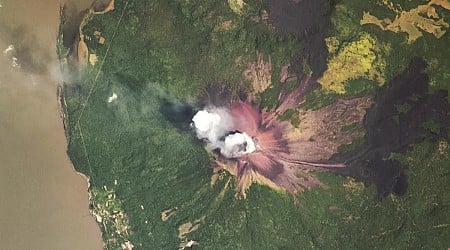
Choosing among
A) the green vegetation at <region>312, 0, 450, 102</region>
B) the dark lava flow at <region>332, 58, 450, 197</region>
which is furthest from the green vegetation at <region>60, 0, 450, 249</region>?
the dark lava flow at <region>332, 58, 450, 197</region>

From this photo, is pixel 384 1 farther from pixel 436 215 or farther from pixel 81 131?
pixel 81 131

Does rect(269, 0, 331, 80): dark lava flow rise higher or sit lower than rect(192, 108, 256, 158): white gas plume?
higher

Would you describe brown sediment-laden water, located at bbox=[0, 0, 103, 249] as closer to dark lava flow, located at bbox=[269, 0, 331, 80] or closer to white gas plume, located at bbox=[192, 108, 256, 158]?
white gas plume, located at bbox=[192, 108, 256, 158]

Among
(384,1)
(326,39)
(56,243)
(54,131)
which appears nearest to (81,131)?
(54,131)

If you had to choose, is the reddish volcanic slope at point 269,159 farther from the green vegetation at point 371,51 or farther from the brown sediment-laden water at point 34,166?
the brown sediment-laden water at point 34,166

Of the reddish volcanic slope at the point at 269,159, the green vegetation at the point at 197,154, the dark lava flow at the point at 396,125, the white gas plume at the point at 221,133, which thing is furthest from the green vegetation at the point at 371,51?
the white gas plume at the point at 221,133
